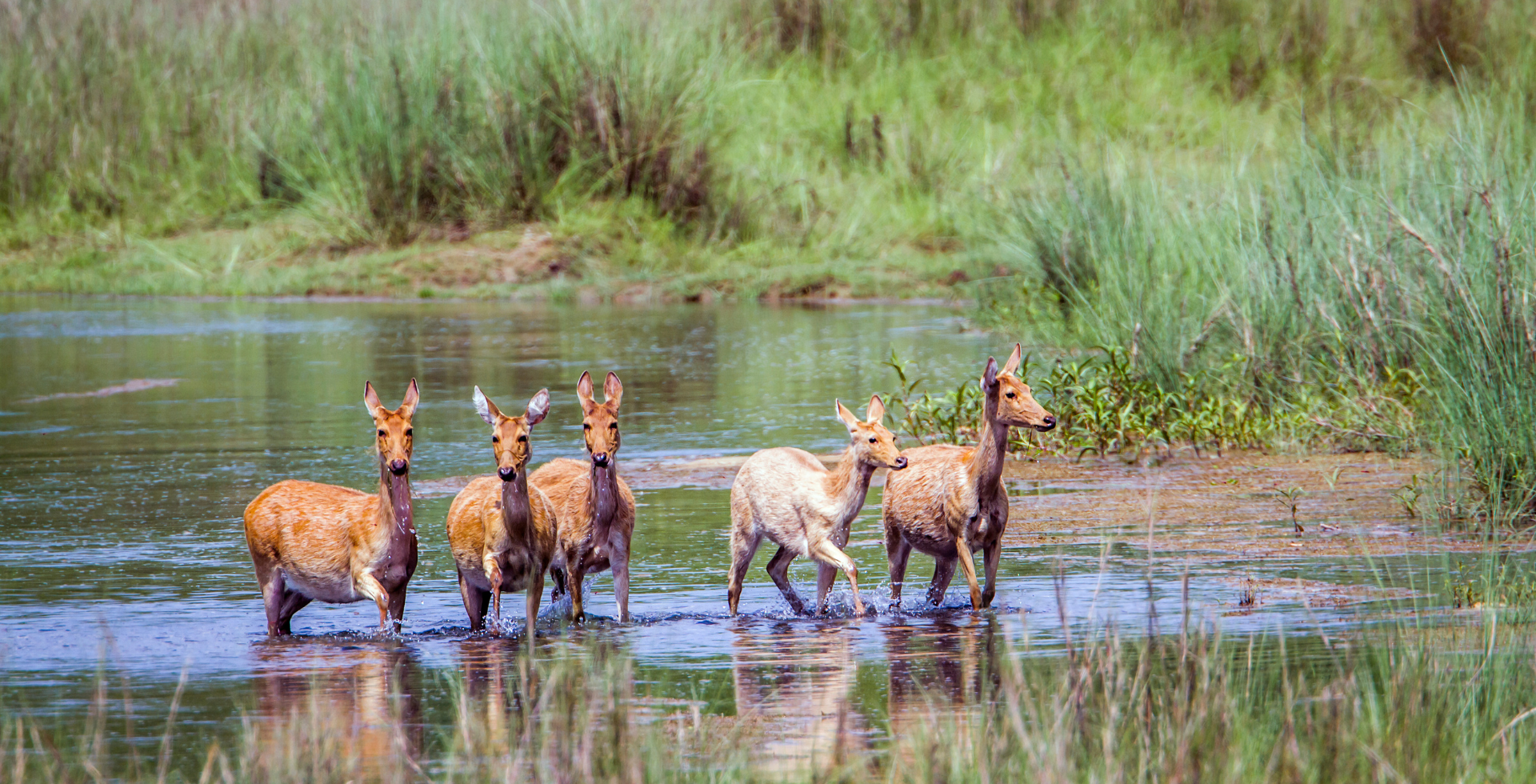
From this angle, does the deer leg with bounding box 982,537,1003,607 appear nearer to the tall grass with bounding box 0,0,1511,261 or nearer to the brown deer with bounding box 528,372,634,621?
the brown deer with bounding box 528,372,634,621

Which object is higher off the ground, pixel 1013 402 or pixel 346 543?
pixel 1013 402

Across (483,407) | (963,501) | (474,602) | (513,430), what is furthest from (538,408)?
(963,501)

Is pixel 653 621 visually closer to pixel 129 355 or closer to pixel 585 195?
pixel 129 355

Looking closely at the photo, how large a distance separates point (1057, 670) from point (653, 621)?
2316mm

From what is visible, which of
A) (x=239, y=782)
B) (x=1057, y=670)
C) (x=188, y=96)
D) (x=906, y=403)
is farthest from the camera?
(x=188, y=96)

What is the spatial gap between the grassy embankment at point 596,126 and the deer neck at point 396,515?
15.8 m

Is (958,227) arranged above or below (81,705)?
above

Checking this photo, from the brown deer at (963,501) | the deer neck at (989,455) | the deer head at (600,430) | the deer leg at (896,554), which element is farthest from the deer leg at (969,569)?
the deer head at (600,430)

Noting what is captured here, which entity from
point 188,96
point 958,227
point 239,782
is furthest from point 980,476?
point 188,96

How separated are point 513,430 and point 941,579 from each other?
2.24 meters

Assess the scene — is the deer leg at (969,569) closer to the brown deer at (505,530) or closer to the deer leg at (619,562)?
the deer leg at (619,562)

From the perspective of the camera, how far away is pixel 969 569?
859 cm

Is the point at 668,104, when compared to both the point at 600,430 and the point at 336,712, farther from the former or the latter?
the point at 336,712

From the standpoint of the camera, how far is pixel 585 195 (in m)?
27.0
